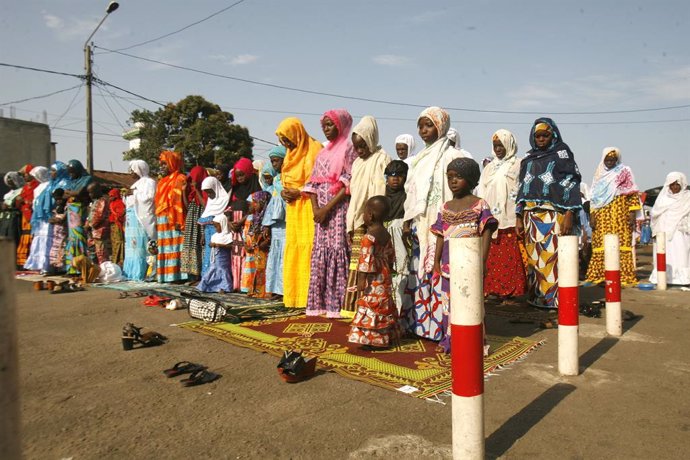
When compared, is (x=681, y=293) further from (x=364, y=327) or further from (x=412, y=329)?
(x=364, y=327)

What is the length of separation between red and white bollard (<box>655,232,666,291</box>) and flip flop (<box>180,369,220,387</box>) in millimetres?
7432

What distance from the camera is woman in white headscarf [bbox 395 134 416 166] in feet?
30.9

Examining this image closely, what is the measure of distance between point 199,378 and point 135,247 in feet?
22.1

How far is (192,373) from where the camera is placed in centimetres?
361

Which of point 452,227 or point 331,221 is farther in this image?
point 331,221

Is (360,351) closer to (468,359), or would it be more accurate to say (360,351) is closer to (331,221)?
(331,221)

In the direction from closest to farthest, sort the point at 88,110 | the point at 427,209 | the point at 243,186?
the point at 427,209 < the point at 243,186 < the point at 88,110

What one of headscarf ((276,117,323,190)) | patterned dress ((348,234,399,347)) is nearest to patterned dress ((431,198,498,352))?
patterned dress ((348,234,399,347))

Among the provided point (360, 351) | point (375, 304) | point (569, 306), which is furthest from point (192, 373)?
point (569, 306)

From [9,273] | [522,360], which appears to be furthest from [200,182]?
[9,273]

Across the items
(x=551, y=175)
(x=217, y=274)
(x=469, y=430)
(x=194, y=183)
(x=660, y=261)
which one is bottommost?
(x=469, y=430)

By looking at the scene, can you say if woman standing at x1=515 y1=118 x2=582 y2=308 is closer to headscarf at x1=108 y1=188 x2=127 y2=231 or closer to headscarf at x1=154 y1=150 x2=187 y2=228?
headscarf at x1=154 y1=150 x2=187 y2=228

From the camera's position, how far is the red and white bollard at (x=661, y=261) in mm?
8016

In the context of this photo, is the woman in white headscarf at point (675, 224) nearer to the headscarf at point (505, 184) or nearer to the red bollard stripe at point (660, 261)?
the red bollard stripe at point (660, 261)
